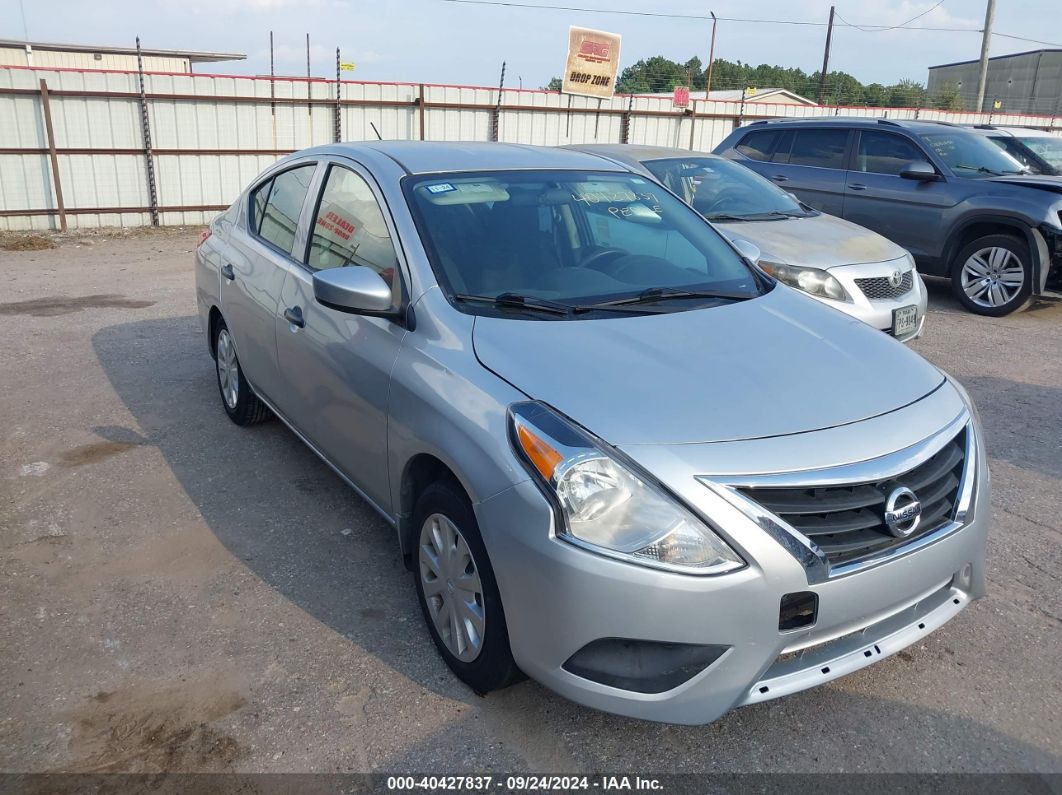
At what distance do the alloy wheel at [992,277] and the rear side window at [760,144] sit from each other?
2.58m

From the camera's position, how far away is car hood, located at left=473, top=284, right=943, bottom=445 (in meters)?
2.50

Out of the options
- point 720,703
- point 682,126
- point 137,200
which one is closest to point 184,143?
point 137,200

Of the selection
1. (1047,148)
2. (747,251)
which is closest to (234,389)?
(747,251)

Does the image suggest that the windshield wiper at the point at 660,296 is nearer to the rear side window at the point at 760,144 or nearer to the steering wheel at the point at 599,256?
the steering wheel at the point at 599,256

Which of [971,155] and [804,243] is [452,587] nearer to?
[804,243]

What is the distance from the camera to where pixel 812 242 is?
673 cm

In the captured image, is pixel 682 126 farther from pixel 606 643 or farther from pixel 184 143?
pixel 606 643

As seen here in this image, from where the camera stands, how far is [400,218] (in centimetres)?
341

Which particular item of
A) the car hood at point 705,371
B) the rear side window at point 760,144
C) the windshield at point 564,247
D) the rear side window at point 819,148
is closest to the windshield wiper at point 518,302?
the windshield at point 564,247

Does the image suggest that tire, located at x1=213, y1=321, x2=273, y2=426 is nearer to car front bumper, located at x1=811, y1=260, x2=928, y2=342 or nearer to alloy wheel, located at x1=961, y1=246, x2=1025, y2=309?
car front bumper, located at x1=811, y1=260, x2=928, y2=342

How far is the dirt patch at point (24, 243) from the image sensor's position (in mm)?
12055

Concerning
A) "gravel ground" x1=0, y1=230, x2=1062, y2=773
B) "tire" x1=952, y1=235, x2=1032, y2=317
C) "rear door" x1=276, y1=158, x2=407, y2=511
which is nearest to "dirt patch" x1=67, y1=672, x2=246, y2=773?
"gravel ground" x1=0, y1=230, x2=1062, y2=773

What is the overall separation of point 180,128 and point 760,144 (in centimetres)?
933

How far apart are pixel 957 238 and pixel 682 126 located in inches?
444
